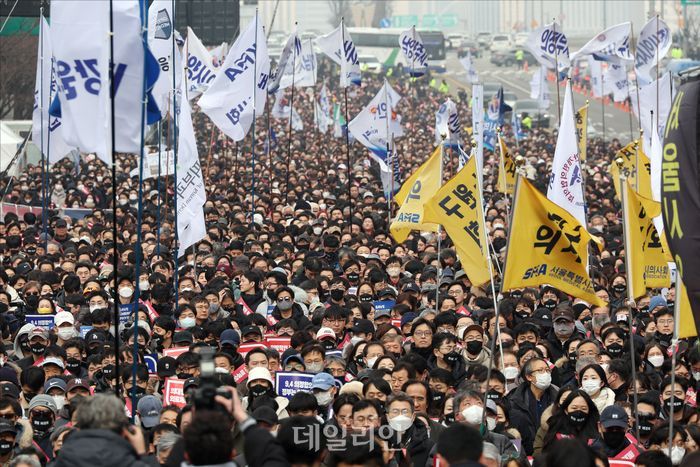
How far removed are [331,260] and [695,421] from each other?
9.57 metres

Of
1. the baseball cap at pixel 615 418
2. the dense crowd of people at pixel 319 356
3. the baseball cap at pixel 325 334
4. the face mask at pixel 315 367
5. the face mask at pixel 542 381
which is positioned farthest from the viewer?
the baseball cap at pixel 325 334

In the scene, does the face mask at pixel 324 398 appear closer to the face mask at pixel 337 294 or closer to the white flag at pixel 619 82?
the face mask at pixel 337 294

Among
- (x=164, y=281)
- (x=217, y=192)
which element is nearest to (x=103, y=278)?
(x=164, y=281)

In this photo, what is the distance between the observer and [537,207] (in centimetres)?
1064

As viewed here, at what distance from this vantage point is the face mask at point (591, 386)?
1102cm

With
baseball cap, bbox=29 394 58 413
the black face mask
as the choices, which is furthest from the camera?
baseball cap, bbox=29 394 58 413

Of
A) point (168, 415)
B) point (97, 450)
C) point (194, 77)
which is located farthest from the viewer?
point (194, 77)

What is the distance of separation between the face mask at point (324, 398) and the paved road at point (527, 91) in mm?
44652

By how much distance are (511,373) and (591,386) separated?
3.86ft

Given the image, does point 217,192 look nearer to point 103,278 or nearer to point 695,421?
point 103,278

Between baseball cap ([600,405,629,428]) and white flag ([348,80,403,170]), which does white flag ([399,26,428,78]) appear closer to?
white flag ([348,80,403,170])

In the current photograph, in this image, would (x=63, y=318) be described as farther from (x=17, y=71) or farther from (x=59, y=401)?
(x=17, y=71)

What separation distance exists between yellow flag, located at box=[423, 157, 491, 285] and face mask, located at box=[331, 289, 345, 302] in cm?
158

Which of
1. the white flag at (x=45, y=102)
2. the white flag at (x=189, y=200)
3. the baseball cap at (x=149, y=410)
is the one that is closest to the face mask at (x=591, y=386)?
the baseball cap at (x=149, y=410)
